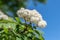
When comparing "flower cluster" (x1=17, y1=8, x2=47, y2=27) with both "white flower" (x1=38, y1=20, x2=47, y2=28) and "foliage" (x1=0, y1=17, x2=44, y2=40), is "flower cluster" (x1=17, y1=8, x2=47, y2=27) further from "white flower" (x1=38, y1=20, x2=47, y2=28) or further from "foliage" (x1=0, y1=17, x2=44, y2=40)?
"foliage" (x1=0, y1=17, x2=44, y2=40)

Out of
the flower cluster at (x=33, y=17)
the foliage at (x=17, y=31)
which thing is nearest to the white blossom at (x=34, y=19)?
the flower cluster at (x=33, y=17)

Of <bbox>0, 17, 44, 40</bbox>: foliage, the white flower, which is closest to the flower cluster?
the white flower

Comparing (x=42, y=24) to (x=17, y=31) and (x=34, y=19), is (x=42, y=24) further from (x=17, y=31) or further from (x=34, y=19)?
(x=17, y=31)

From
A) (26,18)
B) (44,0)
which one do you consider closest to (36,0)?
(44,0)

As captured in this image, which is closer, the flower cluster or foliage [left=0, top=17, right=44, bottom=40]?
foliage [left=0, top=17, right=44, bottom=40]

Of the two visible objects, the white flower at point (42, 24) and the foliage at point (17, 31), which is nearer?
the foliage at point (17, 31)

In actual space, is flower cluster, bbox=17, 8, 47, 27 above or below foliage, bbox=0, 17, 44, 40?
above

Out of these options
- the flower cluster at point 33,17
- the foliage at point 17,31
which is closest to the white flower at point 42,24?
the flower cluster at point 33,17

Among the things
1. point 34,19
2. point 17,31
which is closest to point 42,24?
point 34,19

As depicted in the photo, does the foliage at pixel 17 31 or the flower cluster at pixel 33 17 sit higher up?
the flower cluster at pixel 33 17

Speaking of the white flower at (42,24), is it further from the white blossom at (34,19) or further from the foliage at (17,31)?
the foliage at (17,31)

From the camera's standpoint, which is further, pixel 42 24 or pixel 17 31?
pixel 42 24

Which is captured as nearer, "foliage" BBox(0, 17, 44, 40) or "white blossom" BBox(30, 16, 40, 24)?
"foliage" BBox(0, 17, 44, 40)

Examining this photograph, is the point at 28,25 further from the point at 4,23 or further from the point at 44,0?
the point at 44,0
